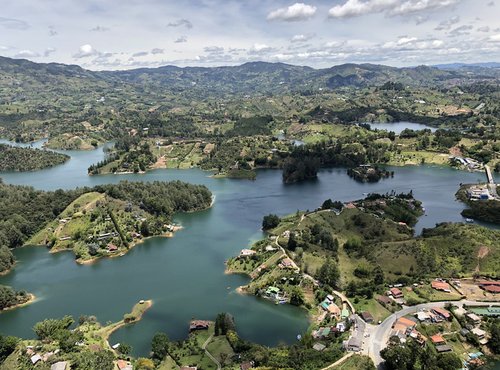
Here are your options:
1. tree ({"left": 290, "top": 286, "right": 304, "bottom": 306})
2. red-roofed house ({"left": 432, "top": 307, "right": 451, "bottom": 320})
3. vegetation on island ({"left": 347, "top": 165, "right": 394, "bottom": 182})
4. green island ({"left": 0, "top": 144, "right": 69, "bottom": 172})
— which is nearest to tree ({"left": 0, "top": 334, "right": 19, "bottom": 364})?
tree ({"left": 290, "top": 286, "right": 304, "bottom": 306})

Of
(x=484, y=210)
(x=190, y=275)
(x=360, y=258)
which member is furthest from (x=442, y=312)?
(x=484, y=210)

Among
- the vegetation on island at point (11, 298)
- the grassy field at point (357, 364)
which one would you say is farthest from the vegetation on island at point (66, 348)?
the grassy field at point (357, 364)

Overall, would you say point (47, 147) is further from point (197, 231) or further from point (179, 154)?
point (197, 231)

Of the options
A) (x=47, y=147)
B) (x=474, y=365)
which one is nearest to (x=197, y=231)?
(x=474, y=365)

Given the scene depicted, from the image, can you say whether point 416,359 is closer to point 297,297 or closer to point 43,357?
point 297,297

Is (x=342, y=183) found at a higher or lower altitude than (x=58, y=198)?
lower

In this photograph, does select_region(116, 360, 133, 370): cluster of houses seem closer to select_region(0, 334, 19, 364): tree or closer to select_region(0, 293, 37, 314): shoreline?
select_region(0, 334, 19, 364): tree
